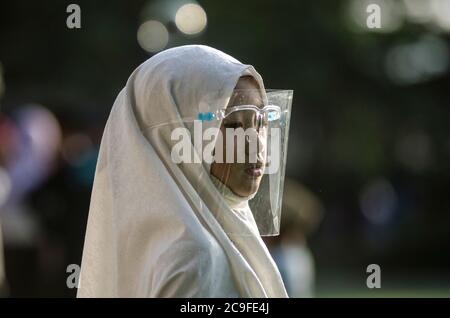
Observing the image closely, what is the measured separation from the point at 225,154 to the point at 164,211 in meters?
0.31

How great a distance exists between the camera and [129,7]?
14461mm

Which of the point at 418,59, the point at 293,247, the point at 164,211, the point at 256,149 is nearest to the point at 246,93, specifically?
the point at 256,149

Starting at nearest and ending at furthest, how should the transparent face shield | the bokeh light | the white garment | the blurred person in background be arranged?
the white garment < the transparent face shield < the blurred person in background < the bokeh light

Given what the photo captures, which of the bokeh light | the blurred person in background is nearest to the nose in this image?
the blurred person in background

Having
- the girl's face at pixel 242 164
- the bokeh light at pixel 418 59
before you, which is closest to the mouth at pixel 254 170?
the girl's face at pixel 242 164

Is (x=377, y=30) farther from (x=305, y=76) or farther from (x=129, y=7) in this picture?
(x=129, y=7)

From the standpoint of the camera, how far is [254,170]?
3.55 meters

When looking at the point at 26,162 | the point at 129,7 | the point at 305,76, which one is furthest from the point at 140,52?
the point at 26,162

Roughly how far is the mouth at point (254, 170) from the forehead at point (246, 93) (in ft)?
0.61

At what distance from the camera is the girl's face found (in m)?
3.52

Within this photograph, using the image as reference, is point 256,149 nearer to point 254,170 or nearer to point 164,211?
point 254,170

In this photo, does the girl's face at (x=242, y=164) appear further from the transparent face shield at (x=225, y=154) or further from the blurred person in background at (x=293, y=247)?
the blurred person in background at (x=293, y=247)

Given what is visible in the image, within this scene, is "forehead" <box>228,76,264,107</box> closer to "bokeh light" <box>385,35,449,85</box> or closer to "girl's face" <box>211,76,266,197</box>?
"girl's face" <box>211,76,266,197</box>
